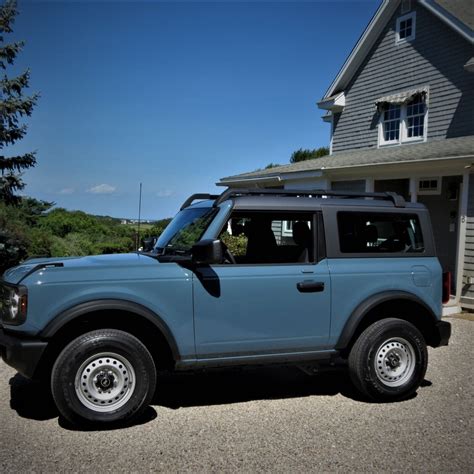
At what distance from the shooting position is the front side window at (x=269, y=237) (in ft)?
15.4

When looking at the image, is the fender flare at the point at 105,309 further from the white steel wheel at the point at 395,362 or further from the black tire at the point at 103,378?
the white steel wheel at the point at 395,362

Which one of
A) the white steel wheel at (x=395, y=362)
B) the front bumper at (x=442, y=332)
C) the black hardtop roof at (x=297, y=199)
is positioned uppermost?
the black hardtop roof at (x=297, y=199)

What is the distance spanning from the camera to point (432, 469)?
3.45 m

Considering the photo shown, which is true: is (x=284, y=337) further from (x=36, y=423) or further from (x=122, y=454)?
(x=36, y=423)

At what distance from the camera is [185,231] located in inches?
192

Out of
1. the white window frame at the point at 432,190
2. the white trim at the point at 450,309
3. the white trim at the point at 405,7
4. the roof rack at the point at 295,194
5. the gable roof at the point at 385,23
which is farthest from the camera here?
the white trim at the point at 405,7

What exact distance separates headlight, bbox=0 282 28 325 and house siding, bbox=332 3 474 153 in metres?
11.3

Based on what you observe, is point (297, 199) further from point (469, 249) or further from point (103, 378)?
point (469, 249)

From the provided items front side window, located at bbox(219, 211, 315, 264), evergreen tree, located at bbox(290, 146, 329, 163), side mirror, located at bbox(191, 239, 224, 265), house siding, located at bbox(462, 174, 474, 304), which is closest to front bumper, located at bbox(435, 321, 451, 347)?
front side window, located at bbox(219, 211, 315, 264)

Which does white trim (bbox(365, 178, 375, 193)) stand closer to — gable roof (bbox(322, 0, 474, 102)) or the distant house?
the distant house

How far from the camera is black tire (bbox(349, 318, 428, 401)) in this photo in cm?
469

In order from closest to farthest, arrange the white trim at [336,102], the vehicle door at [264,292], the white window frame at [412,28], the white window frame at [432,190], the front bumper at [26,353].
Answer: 1. the front bumper at [26,353]
2. the vehicle door at [264,292]
3. the white window frame at [432,190]
4. the white window frame at [412,28]
5. the white trim at [336,102]

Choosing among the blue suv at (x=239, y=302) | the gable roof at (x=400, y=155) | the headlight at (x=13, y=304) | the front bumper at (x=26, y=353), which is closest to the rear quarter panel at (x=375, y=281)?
the blue suv at (x=239, y=302)

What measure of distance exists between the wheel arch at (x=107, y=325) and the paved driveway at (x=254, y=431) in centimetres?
57
